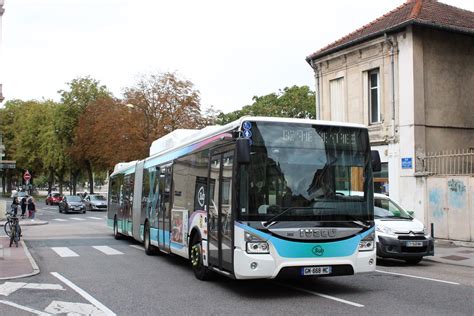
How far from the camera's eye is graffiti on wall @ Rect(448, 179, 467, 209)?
1702 cm

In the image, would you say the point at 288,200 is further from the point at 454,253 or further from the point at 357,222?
the point at 454,253

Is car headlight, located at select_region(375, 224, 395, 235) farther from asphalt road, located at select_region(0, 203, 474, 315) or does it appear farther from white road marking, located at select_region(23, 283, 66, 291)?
white road marking, located at select_region(23, 283, 66, 291)

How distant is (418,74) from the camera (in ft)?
64.8

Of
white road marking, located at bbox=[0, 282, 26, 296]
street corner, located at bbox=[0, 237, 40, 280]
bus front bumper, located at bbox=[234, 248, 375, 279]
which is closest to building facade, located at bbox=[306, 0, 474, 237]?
bus front bumper, located at bbox=[234, 248, 375, 279]

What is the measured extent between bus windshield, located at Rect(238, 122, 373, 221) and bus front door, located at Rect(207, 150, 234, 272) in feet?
1.66

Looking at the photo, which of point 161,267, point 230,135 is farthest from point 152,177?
point 230,135

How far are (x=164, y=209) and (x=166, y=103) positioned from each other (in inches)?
1170

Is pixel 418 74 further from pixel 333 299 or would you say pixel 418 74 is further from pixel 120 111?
pixel 120 111

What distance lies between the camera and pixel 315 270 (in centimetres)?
865

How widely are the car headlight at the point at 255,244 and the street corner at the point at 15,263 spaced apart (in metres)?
5.65

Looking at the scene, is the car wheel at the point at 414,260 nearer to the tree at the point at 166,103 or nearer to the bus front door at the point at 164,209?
Result: the bus front door at the point at 164,209

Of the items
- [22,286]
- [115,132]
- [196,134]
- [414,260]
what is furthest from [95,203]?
[22,286]

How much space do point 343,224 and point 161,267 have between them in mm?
5441

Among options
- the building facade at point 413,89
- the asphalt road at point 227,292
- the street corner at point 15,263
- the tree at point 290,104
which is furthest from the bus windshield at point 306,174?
the tree at point 290,104
